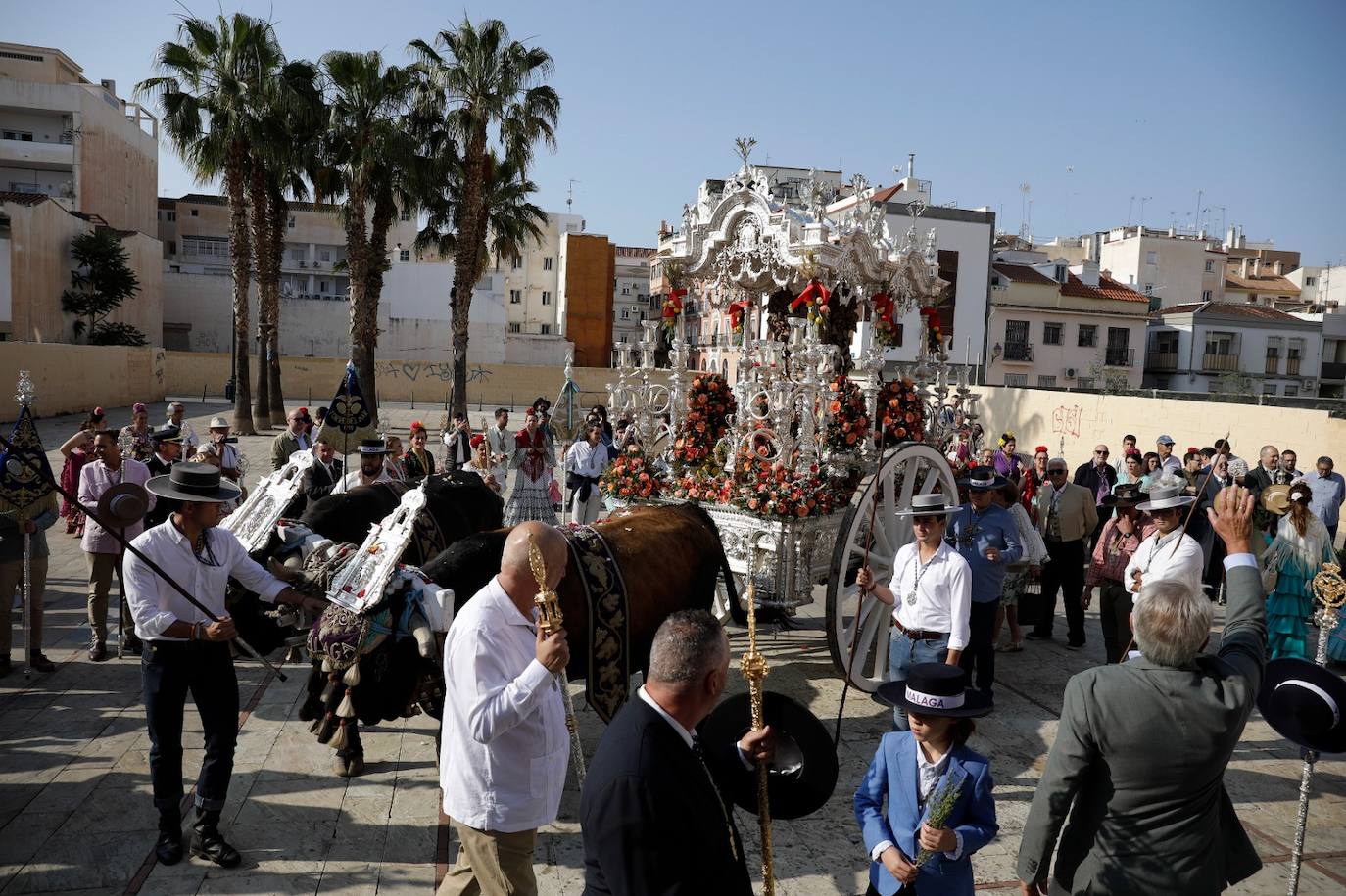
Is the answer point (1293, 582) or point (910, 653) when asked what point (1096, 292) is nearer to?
point (1293, 582)

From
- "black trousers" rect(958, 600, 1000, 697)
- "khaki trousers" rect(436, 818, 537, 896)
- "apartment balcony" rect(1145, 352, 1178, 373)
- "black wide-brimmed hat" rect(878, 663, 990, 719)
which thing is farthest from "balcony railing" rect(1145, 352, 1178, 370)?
"khaki trousers" rect(436, 818, 537, 896)

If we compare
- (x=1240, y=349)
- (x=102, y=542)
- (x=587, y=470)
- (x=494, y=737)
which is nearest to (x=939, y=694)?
(x=494, y=737)

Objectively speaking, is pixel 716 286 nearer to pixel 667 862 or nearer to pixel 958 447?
pixel 958 447

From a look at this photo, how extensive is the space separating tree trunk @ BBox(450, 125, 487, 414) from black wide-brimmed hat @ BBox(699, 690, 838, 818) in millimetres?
22010

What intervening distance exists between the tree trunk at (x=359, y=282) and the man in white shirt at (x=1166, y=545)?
21088mm

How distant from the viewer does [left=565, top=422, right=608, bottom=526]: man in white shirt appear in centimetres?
1188

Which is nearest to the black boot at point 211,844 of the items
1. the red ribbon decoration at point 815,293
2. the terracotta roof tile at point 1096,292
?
the red ribbon decoration at point 815,293

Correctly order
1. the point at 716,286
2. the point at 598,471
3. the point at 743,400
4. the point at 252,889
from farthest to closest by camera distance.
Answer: the point at 598,471, the point at 716,286, the point at 743,400, the point at 252,889

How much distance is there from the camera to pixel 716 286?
10.1m

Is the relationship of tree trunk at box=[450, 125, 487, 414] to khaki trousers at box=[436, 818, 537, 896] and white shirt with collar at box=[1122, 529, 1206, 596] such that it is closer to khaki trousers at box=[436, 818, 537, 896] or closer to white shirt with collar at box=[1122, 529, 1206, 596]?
white shirt with collar at box=[1122, 529, 1206, 596]

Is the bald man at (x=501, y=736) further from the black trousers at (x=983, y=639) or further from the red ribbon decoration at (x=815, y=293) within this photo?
the red ribbon decoration at (x=815, y=293)

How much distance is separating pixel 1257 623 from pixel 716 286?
294 inches

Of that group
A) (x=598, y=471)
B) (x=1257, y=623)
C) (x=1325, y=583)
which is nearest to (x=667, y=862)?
(x=1257, y=623)

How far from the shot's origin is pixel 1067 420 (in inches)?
878
